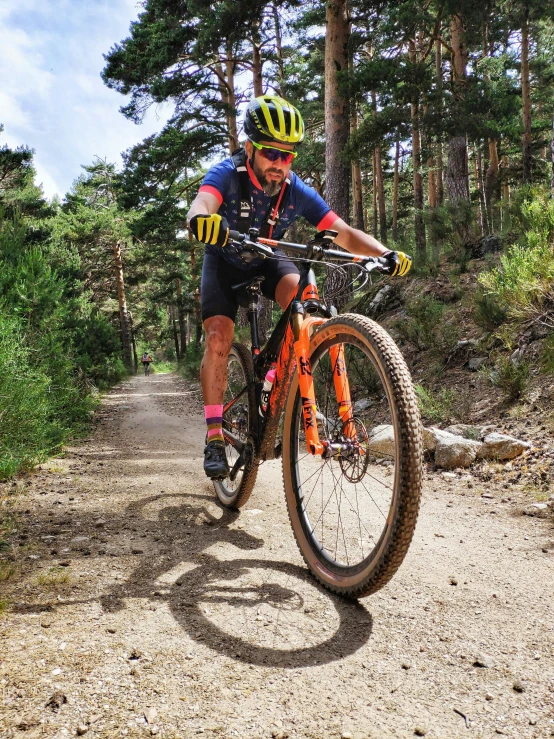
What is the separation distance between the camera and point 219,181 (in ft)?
10.6

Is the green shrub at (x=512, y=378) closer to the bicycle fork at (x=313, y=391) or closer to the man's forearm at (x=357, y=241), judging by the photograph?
the man's forearm at (x=357, y=241)

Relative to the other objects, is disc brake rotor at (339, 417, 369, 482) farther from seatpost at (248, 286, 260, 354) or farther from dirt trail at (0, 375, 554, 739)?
seatpost at (248, 286, 260, 354)

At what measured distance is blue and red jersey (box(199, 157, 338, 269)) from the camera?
129 inches

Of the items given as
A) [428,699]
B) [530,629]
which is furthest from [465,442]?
[428,699]

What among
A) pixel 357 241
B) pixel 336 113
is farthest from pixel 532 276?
pixel 336 113

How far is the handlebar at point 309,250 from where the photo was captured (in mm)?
2635

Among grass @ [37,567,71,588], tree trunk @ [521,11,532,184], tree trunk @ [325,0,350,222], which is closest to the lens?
grass @ [37,567,71,588]

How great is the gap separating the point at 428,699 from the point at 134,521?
2368mm

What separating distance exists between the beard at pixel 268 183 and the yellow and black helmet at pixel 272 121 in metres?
0.21

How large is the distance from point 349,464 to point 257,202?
1864 millimetres

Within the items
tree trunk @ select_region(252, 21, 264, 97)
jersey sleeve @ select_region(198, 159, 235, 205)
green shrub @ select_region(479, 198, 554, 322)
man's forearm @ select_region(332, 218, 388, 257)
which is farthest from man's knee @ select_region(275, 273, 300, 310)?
tree trunk @ select_region(252, 21, 264, 97)

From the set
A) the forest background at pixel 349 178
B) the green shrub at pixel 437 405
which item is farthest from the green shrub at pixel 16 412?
the green shrub at pixel 437 405

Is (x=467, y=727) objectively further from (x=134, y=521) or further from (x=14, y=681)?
(x=134, y=521)

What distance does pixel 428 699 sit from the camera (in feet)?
5.46
